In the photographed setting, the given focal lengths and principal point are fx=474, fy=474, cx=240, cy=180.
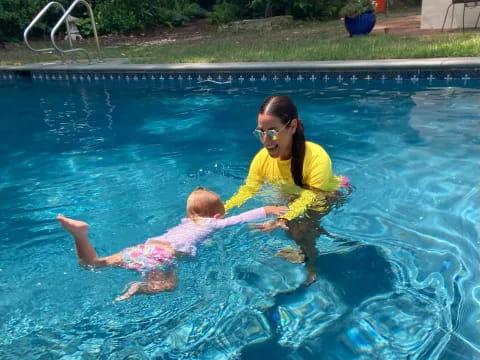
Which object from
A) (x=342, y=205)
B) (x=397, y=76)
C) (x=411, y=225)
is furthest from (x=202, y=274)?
(x=397, y=76)

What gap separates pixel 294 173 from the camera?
344cm

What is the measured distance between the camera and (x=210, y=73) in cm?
991

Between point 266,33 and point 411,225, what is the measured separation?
1246cm

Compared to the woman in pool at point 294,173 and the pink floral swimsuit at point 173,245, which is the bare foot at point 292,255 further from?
the pink floral swimsuit at point 173,245

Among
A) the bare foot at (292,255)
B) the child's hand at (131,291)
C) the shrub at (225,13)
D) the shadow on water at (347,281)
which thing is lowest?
the shadow on water at (347,281)

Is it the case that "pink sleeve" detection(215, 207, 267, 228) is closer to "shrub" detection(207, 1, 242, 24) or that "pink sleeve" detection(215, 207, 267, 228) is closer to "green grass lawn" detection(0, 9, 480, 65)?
"green grass lawn" detection(0, 9, 480, 65)

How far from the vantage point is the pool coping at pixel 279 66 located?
777 cm

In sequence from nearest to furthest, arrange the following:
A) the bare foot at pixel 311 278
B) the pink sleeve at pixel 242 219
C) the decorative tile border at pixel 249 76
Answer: the bare foot at pixel 311 278 → the pink sleeve at pixel 242 219 → the decorative tile border at pixel 249 76

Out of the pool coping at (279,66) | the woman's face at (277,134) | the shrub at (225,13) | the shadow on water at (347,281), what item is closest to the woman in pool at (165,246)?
the woman's face at (277,134)

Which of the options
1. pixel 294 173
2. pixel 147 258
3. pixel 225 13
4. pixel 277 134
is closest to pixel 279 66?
pixel 294 173

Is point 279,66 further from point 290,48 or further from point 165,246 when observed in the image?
point 165,246

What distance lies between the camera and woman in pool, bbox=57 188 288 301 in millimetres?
2875

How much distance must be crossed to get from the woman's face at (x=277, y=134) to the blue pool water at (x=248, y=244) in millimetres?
738

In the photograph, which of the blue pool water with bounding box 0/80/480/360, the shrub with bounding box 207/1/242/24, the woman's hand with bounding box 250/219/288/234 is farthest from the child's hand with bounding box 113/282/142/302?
the shrub with bounding box 207/1/242/24
